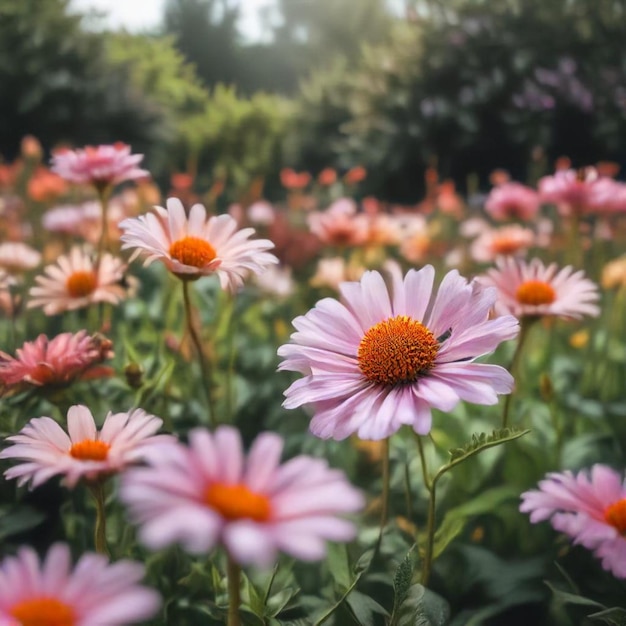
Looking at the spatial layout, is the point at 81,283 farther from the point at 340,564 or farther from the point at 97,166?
the point at 340,564

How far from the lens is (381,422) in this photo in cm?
43

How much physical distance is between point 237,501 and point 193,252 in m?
0.34

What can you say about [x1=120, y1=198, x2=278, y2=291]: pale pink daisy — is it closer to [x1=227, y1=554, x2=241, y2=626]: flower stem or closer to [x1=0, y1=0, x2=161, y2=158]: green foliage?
[x1=227, y1=554, x2=241, y2=626]: flower stem

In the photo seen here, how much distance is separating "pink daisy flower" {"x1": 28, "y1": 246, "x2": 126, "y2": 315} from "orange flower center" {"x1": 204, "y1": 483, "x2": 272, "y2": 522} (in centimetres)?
51

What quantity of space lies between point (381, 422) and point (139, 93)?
492cm

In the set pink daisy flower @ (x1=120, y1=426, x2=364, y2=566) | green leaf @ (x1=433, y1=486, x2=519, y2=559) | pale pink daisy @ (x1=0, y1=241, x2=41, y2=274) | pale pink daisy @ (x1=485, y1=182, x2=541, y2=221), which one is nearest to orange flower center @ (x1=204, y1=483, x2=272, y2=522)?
pink daisy flower @ (x1=120, y1=426, x2=364, y2=566)

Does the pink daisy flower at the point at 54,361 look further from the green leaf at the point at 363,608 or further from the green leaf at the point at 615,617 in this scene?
the green leaf at the point at 615,617

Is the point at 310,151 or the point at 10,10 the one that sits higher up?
the point at 10,10

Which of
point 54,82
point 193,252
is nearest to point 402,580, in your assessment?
point 193,252

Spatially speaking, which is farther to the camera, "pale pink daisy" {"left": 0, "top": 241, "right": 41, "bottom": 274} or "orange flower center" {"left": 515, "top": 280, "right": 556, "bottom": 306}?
"pale pink daisy" {"left": 0, "top": 241, "right": 41, "bottom": 274}

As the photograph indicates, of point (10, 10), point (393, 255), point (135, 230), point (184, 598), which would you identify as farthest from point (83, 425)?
point (10, 10)

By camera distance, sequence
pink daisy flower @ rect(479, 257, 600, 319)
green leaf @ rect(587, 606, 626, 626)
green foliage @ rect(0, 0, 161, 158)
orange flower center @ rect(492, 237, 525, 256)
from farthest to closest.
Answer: green foliage @ rect(0, 0, 161, 158), orange flower center @ rect(492, 237, 525, 256), pink daisy flower @ rect(479, 257, 600, 319), green leaf @ rect(587, 606, 626, 626)

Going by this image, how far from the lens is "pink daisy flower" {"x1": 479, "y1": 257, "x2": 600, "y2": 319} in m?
0.71

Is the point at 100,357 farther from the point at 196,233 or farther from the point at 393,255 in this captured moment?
the point at 393,255
